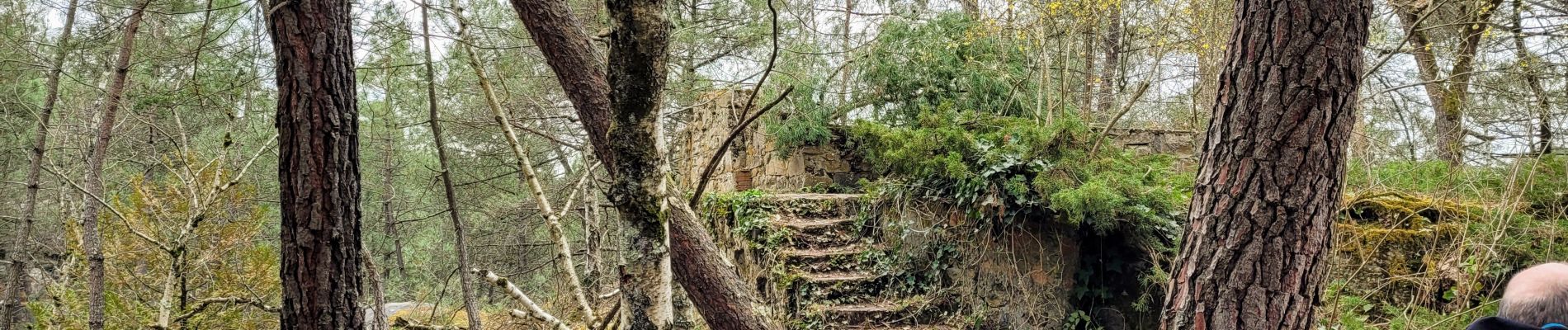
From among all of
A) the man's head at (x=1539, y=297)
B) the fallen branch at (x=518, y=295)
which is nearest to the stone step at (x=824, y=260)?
the fallen branch at (x=518, y=295)

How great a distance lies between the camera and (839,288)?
580cm

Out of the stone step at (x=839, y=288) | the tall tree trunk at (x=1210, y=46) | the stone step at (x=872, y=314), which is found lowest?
the stone step at (x=872, y=314)

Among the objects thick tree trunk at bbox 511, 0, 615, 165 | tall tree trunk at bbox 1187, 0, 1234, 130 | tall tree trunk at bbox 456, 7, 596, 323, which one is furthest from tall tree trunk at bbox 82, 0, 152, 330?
tall tree trunk at bbox 1187, 0, 1234, 130

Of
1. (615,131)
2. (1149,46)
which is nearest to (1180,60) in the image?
(1149,46)

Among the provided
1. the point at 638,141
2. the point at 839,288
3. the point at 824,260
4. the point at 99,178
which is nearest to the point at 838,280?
the point at 839,288

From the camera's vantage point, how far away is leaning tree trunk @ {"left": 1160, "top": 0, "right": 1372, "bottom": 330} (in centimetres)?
211

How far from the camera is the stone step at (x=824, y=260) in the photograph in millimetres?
6008

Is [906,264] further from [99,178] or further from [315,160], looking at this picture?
[99,178]

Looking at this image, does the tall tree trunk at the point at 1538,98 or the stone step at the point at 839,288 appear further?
the stone step at the point at 839,288

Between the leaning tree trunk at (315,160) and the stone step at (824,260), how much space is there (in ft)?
12.7

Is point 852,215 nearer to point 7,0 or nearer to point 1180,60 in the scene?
point 1180,60

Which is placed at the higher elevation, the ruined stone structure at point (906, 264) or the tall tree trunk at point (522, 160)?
the tall tree trunk at point (522, 160)

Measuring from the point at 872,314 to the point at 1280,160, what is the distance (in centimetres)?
372

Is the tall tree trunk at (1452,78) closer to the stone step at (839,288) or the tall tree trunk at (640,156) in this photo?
the stone step at (839,288)
